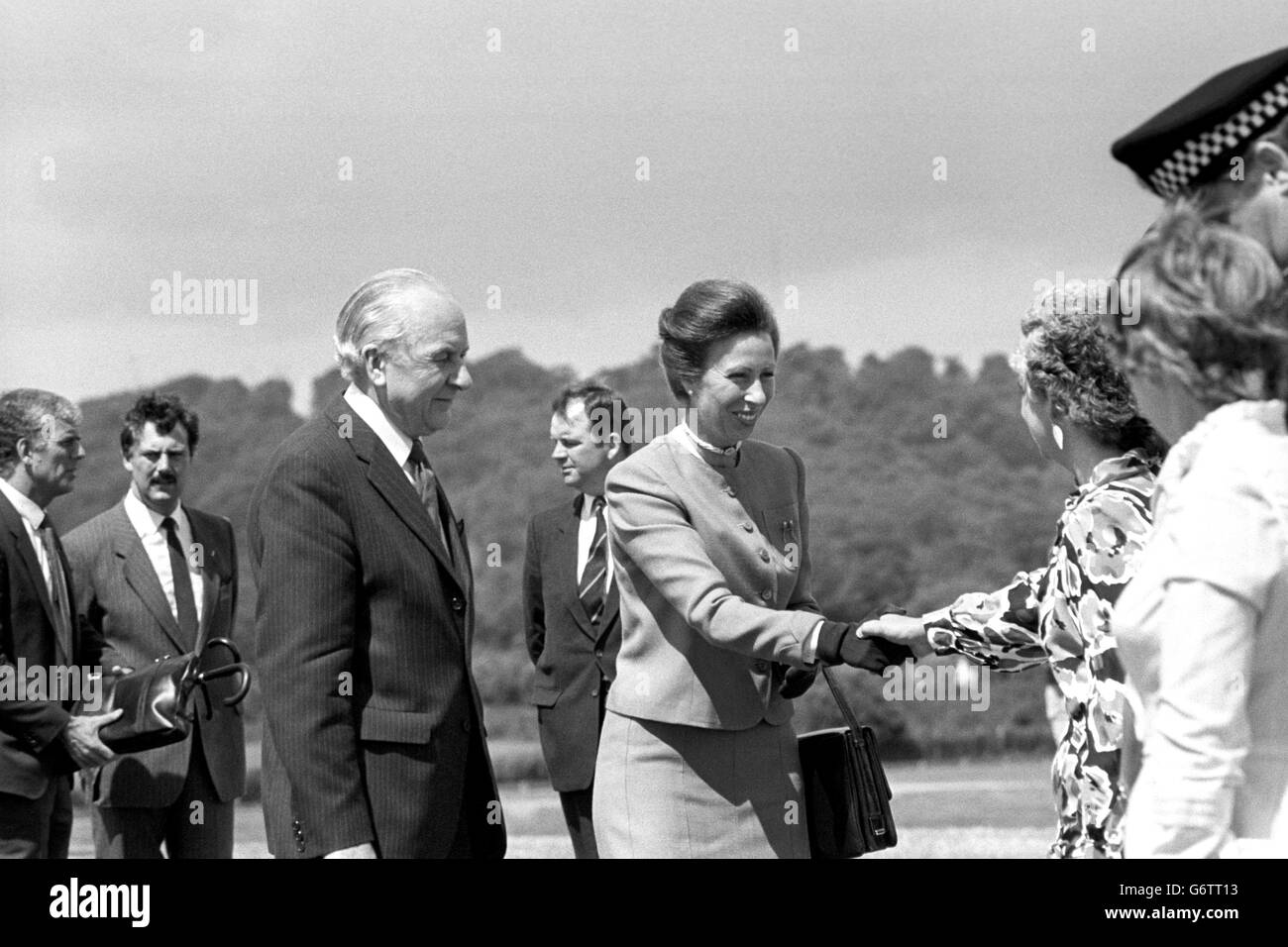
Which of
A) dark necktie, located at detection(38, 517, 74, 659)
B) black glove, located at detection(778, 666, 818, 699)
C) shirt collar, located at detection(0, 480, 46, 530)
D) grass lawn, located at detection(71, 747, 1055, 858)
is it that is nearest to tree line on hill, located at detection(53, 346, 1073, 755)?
grass lawn, located at detection(71, 747, 1055, 858)

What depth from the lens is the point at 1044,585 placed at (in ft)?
10.5

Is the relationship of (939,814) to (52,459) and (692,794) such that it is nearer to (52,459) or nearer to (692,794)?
(52,459)

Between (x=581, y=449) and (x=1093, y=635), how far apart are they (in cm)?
323

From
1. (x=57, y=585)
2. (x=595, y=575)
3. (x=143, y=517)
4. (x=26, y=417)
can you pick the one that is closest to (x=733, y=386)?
(x=595, y=575)

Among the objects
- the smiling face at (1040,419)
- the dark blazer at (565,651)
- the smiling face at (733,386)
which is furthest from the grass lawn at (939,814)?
the smiling face at (1040,419)

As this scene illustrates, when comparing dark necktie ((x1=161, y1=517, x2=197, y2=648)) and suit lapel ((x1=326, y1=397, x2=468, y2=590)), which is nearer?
suit lapel ((x1=326, y1=397, x2=468, y2=590))

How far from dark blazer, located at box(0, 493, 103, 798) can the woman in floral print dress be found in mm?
2888

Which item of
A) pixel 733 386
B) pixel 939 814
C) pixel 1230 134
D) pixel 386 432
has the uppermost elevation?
pixel 1230 134

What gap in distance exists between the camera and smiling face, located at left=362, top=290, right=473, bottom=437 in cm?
332

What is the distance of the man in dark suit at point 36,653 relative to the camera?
4.93 meters

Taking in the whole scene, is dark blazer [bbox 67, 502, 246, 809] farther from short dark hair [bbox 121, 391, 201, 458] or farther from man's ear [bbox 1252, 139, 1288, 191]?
man's ear [bbox 1252, 139, 1288, 191]

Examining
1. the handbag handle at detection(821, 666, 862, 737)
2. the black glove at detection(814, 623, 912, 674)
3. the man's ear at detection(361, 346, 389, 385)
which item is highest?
the man's ear at detection(361, 346, 389, 385)

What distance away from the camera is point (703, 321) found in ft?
12.1
